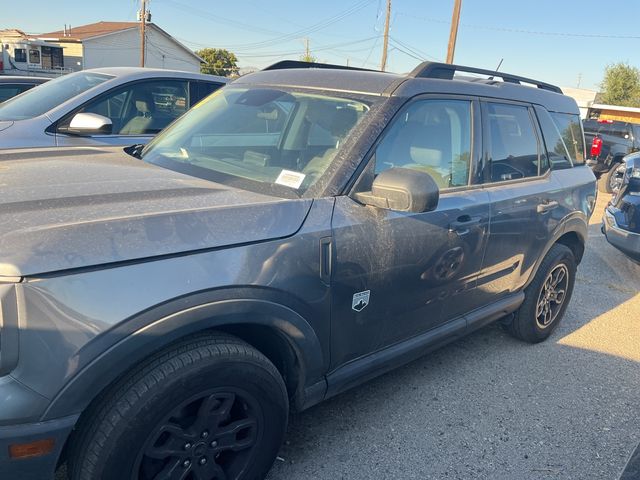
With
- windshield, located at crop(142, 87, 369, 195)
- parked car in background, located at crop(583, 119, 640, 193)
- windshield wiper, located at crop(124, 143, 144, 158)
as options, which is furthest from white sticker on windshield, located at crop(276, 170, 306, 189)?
parked car in background, located at crop(583, 119, 640, 193)

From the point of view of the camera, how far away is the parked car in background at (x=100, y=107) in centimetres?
443

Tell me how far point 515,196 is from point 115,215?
2433mm

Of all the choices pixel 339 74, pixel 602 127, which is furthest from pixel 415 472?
pixel 602 127

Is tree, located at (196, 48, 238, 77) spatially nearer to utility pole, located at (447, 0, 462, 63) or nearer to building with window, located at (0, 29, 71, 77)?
building with window, located at (0, 29, 71, 77)

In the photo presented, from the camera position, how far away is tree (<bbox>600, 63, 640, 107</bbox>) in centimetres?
4207

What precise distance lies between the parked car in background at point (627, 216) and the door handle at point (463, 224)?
362 centimetres

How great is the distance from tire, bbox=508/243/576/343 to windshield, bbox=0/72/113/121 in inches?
168

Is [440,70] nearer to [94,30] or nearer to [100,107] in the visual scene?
[100,107]

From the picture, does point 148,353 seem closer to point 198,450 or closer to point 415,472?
point 198,450

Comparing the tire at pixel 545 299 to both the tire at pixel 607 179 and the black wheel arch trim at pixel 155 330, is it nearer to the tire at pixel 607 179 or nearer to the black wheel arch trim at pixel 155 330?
the black wheel arch trim at pixel 155 330

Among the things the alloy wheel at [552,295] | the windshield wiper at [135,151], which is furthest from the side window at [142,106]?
the alloy wheel at [552,295]

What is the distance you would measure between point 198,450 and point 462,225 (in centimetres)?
173

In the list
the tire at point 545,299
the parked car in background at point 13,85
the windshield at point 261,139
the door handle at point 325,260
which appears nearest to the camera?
the door handle at point 325,260

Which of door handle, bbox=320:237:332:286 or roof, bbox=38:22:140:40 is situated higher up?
roof, bbox=38:22:140:40
